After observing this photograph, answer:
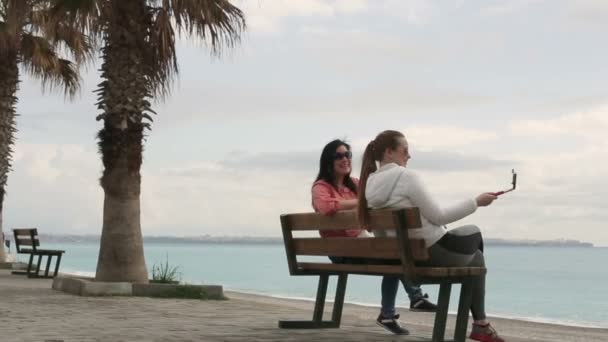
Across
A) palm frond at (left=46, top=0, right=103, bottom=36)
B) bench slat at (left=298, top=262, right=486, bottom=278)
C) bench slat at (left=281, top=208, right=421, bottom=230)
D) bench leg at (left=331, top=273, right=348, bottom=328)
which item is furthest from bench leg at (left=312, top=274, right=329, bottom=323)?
palm frond at (left=46, top=0, right=103, bottom=36)

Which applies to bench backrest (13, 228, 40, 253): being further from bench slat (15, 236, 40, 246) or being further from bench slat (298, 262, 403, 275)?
bench slat (298, 262, 403, 275)

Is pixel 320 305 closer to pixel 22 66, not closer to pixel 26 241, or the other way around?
pixel 26 241

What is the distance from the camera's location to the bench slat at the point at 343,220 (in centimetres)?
671

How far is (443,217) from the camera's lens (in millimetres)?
6875

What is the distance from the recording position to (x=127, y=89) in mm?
14094

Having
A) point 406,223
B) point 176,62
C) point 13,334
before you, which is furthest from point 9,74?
point 406,223

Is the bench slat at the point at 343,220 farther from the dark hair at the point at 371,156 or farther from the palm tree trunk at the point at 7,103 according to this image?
the palm tree trunk at the point at 7,103

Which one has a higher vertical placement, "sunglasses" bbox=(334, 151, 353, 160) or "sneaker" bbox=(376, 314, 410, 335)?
"sunglasses" bbox=(334, 151, 353, 160)

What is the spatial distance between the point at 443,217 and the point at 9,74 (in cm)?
1814

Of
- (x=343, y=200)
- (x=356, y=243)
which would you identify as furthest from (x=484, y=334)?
(x=343, y=200)

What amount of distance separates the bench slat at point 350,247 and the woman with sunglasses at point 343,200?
0.55ft

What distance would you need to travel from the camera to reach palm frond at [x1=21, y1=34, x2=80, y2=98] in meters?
23.6

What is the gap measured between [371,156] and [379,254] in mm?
745

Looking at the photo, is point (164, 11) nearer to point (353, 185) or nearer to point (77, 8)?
point (77, 8)
